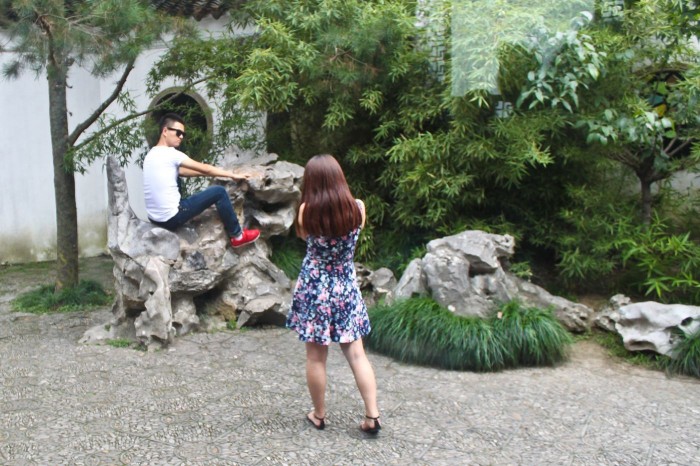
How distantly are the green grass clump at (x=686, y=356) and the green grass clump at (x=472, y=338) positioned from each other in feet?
2.30

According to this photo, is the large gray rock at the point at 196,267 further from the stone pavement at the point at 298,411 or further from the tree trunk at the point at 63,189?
the tree trunk at the point at 63,189

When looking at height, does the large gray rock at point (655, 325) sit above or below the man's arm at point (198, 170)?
below

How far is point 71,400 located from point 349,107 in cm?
349

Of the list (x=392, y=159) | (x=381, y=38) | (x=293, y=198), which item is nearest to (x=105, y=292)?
(x=293, y=198)

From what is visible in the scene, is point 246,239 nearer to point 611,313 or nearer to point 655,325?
point 611,313

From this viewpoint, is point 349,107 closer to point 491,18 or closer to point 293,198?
point 293,198

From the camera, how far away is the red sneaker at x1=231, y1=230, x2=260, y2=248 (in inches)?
220

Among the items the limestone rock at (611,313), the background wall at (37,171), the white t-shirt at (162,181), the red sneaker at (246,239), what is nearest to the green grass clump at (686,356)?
the limestone rock at (611,313)

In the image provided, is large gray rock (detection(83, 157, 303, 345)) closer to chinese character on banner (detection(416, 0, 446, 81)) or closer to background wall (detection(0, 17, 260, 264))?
chinese character on banner (detection(416, 0, 446, 81))

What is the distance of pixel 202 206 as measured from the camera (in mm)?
5375

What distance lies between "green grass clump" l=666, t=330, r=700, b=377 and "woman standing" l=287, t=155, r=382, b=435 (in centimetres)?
237

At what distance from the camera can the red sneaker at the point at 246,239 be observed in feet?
18.3

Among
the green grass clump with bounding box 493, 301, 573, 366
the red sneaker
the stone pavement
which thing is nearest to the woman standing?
the stone pavement

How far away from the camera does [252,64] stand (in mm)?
5988
